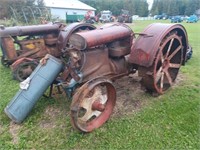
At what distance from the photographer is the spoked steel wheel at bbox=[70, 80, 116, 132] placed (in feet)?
8.27

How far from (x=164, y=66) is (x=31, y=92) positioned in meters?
2.21

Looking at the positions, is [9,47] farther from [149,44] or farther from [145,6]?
[145,6]

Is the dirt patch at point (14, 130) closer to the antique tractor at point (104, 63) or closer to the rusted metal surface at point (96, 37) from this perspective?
the antique tractor at point (104, 63)

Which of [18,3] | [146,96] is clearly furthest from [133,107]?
[18,3]

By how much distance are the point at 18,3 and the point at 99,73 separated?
60.2ft

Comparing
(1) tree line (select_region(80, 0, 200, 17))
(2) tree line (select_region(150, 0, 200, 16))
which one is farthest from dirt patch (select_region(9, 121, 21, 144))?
(2) tree line (select_region(150, 0, 200, 16))

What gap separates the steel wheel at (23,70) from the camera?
4.55m

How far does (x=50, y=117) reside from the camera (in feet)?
10.2

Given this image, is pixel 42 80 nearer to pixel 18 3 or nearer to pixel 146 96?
pixel 146 96

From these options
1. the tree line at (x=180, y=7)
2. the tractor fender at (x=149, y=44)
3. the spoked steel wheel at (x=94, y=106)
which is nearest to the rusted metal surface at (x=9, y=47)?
the spoked steel wheel at (x=94, y=106)

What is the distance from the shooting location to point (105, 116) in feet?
9.59

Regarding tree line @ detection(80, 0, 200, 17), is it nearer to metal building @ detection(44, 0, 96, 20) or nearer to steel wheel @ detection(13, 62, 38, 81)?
metal building @ detection(44, 0, 96, 20)

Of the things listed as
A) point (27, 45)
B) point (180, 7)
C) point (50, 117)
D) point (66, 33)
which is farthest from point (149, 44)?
point (180, 7)

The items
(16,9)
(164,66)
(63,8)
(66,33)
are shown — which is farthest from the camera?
(63,8)
